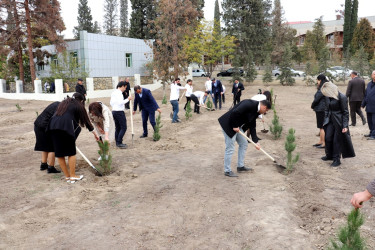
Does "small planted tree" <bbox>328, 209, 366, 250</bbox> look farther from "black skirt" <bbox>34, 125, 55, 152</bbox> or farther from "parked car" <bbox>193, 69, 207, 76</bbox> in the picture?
"parked car" <bbox>193, 69, 207, 76</bbox>

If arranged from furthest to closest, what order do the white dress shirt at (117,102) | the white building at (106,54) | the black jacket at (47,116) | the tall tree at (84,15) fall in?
the tall tree at (84,15) < the white building at (106,54) < the white dress shirt at (117,102) < the black jacket at (47,116)

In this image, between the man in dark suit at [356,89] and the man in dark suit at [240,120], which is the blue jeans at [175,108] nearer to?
the man in dark suit at [356,89]

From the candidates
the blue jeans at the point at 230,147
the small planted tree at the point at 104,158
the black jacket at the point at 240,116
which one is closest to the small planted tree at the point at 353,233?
the black jacket at the point at 240,116

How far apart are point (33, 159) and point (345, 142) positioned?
6.60m

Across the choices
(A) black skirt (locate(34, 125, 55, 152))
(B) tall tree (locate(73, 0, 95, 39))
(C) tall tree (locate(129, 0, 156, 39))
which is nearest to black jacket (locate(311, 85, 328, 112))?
(A) black skirt (locate(34, 125, 55, 152))

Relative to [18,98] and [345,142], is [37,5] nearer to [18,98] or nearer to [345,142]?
[18,98]

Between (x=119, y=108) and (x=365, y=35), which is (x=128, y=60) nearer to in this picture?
(x=119, y=108)

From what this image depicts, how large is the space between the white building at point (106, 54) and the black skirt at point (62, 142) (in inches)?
845

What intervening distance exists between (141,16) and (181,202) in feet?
117

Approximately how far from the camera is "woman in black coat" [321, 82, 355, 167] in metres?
5.97

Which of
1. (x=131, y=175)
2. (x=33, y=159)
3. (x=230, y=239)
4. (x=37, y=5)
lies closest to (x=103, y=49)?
(x=37, y=5)

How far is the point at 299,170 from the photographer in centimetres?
615

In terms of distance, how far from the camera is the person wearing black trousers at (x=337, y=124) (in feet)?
19.6

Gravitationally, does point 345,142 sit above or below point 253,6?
below
